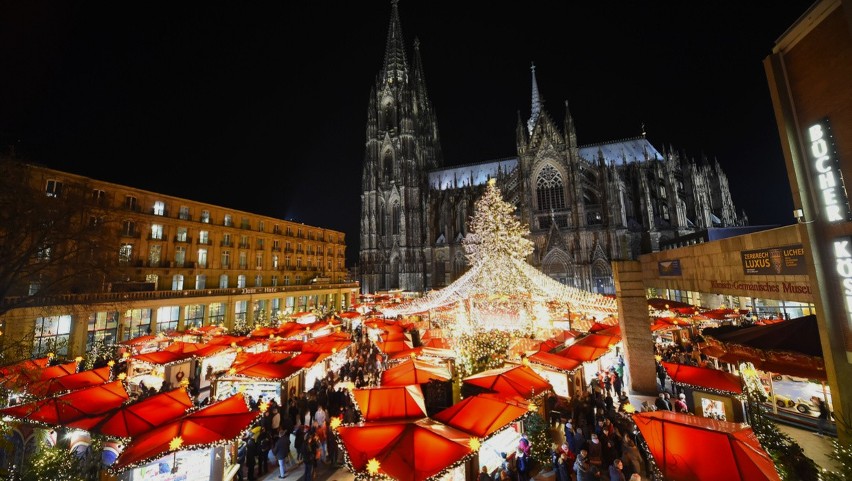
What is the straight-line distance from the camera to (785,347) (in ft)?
20.8

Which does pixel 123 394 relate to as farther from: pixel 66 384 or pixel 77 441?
pixel 66 384

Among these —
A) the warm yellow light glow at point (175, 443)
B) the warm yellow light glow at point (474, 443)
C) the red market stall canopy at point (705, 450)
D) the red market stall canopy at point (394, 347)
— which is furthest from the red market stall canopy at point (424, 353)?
the red market stall canopy at point (705, 450)

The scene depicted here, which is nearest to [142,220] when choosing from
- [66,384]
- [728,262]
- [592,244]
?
[66,384]

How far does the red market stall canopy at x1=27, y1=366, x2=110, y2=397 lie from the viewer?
28.8ft

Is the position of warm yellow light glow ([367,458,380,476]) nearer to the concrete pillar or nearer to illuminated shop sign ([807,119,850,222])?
illuminated shop sign ([807,119,850,222])

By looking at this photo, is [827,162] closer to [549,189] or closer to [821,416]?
[821,416]

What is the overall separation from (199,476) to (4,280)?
14784mm

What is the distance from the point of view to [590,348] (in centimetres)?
1115

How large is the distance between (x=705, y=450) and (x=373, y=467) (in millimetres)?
4989

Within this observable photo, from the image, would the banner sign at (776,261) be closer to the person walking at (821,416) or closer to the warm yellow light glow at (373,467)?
the person walking at (821,416)

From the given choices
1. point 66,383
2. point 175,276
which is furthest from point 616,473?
point 175,276

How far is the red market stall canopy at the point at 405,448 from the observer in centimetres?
499

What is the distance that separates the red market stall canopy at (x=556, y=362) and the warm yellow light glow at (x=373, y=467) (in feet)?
22.2

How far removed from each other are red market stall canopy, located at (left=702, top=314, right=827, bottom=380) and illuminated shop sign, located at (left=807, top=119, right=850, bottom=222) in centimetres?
286
